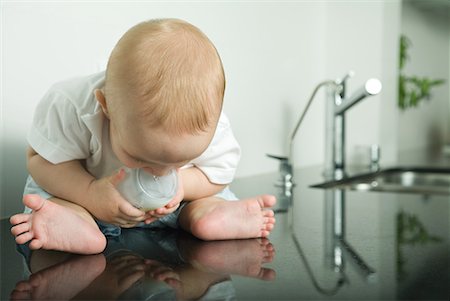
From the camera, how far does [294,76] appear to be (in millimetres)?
2193

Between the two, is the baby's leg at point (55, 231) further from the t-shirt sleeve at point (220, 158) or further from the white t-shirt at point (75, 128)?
the t-shirt sleeve at point (220, 158)

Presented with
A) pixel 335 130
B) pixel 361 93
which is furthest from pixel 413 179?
pixel 361 93

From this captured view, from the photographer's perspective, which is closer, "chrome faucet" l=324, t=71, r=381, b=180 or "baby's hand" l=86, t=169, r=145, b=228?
"baby's hand" l=86, t=169, r=145, b=228

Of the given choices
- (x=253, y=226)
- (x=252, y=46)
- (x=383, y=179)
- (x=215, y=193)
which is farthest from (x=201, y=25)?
(x=383, y=179)

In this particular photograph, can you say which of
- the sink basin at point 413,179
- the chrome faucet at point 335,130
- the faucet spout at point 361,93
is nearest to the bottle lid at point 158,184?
the faucet spout at point 361,93

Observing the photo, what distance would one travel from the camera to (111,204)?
0.85m

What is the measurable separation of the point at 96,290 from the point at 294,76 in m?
1.66

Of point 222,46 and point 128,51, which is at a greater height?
point 222,46

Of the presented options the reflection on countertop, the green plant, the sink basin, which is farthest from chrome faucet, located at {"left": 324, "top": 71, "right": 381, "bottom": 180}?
the green plant

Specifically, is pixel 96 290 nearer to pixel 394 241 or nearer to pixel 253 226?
pixel 253 226

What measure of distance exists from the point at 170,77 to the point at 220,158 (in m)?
0.35

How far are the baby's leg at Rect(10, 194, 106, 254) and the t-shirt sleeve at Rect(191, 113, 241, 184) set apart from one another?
267 millimetres

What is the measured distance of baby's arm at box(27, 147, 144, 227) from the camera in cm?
85

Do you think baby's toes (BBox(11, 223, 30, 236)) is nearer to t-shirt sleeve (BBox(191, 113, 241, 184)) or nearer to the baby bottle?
the baby bottle
